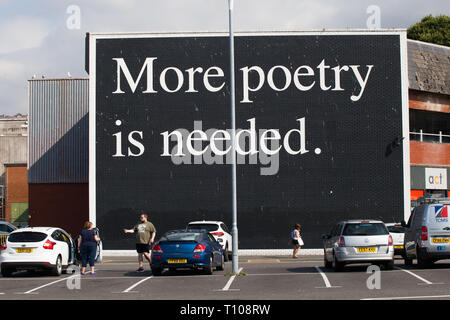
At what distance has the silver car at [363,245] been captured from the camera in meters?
22.2

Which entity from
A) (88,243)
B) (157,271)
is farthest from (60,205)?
→ (157,271)

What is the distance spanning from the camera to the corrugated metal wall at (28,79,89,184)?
47688mm

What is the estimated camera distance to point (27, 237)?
76.9ft

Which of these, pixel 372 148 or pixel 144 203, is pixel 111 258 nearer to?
pixel 144 203

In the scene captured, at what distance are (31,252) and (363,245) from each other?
10.1 metres

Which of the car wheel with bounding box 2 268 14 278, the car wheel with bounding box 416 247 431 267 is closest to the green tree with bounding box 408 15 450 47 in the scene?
the car wheel with bounding box 416 247 431 267

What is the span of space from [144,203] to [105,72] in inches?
266

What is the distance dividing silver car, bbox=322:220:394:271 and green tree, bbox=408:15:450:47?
143 feet

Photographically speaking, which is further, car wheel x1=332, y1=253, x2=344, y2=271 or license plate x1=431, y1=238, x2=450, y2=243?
car wheel x1=332, y1=253, x2=344, y2=271

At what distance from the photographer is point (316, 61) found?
37.0 meters

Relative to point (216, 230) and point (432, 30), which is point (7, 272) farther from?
point (432, 30)

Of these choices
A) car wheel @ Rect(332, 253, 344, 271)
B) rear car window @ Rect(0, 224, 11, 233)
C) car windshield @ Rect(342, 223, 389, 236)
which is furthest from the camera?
rear car window @ Rect(0, 224, 11, 233)

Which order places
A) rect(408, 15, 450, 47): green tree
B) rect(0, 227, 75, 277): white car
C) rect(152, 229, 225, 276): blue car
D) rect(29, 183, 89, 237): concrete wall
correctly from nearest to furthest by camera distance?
rect(152, 229, 225, 276): blue car, rect(0, 227, 75, 277): white car, rect(29, 183, 89, 237): concrete wall, rect(408, 15, 450, 47): green tree

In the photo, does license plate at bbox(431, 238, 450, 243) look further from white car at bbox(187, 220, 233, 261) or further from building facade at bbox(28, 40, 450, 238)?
building facade at bbox(28, 40, 450, 238)
